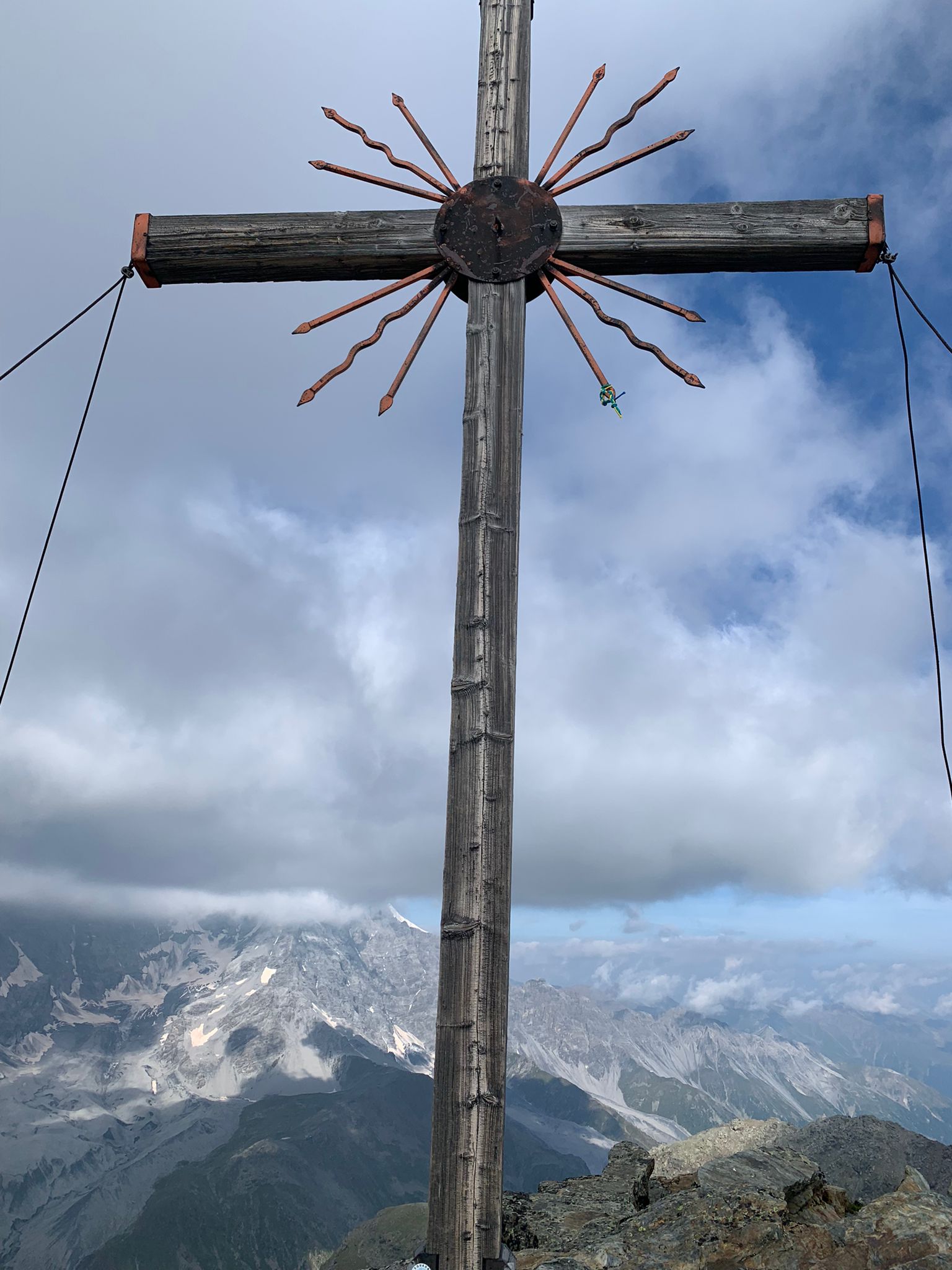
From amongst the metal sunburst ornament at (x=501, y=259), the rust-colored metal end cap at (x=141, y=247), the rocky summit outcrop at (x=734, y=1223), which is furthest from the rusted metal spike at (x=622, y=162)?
the rocky summit outcrop at (x=734, y=1223)

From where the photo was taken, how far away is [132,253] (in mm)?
7258

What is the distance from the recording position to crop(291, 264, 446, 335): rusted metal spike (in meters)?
7.03

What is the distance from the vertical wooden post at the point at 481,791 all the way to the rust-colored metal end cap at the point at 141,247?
8.00 ft

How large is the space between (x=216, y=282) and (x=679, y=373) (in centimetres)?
348

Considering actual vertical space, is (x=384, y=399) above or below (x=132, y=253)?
below

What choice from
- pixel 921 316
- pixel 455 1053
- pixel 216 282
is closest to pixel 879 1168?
pixel 455 1053

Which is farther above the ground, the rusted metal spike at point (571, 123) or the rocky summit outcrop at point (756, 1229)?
the rusted metal spike at point (571, 123)

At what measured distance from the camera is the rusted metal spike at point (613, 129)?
7.15 meters

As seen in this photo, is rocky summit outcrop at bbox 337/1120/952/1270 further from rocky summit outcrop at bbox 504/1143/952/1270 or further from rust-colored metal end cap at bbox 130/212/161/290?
rust-colored metal end cap at bbox 130/212/161/290

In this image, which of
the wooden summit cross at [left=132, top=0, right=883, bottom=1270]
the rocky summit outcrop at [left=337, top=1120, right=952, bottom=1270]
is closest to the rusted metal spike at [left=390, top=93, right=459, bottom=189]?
the wooden summit cross at [left=132, top=0, right=883, bottom=1270]

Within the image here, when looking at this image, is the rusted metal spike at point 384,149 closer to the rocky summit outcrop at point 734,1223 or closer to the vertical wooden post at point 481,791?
the vertical wooden post at point 481,791

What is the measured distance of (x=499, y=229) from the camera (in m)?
6.92

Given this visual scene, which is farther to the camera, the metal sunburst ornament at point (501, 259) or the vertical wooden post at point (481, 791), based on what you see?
the metal sunburst ornament at point (501, 259)

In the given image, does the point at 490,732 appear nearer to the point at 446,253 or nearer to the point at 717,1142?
the point at 446,253
